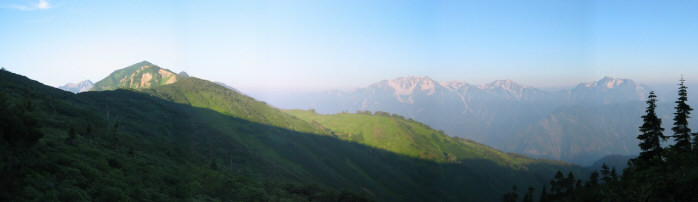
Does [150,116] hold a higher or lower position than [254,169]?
higher

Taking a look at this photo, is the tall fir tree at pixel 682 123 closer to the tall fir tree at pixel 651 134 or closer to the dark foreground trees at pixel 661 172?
the dark foreground trees at pixel 661 172

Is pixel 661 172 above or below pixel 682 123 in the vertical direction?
below

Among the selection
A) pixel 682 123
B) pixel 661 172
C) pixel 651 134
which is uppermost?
pixel 682 123

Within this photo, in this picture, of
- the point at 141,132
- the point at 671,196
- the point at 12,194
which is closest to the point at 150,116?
the point at 141,132

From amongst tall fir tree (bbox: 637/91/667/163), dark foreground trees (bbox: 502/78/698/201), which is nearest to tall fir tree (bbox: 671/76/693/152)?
dark foreground trees (bbox: 502/78/698/201)

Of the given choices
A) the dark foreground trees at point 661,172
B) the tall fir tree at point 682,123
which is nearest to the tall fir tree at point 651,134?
the dark foreground trees at point 661,172

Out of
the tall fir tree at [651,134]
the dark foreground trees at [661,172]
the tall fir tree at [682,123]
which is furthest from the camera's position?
the tall fir tree at [651,134]

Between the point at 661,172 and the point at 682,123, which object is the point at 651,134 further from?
Answer: the point at 661,172

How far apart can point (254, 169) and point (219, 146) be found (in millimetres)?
34484

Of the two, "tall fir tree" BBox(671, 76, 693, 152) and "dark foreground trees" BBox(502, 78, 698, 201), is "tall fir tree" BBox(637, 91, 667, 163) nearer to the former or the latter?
"dark foreground trees" BBox(502, 78, 698, 201)

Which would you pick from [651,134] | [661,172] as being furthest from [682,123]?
[661,172]

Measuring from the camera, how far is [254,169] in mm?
123062

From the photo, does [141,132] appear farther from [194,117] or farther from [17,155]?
[17,155]

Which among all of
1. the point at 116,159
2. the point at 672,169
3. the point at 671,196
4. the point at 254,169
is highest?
the point at 672,169
